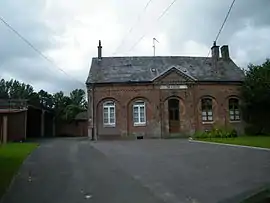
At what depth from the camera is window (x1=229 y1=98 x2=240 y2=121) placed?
3991 cm

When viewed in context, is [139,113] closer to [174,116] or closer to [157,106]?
[157,106]

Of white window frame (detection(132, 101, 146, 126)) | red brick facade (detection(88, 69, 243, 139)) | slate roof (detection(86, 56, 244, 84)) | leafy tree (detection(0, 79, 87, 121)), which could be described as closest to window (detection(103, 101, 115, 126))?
red brick facade (detection(88, 69, 243, 139))

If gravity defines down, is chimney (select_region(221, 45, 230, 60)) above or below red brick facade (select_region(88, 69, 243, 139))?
above

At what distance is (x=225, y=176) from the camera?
11.7m

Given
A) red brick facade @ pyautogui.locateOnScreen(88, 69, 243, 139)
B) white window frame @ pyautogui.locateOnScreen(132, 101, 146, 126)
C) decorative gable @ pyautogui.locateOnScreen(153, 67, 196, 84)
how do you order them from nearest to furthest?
red brick facade @ pyautogui.locateOnScreen(88, 69, 243, 139) < white window frame @ pyautogui.locateOnScreen(132, 101, 146, 126) < decorative gable @ pyautogui.locateOnScreen(153, 67, 196, 84)

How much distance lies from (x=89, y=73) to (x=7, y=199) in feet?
102

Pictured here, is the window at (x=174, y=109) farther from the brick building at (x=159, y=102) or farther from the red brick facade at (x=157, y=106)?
the red brick facade at (x=157, y=106)

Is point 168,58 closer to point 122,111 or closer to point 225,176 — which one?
point 122,111

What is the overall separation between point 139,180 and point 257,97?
28.9 meters

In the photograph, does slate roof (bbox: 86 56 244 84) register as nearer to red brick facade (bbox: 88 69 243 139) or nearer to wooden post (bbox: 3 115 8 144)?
red brick facade (bbox: 88 69 243 139)

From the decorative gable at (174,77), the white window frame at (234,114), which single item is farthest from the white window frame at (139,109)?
the white window frame at (234,114)

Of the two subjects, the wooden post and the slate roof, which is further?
the slate roof

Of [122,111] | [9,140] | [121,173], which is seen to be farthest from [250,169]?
[122,111]

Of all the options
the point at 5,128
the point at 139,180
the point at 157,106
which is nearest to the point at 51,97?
the point at 157,106
